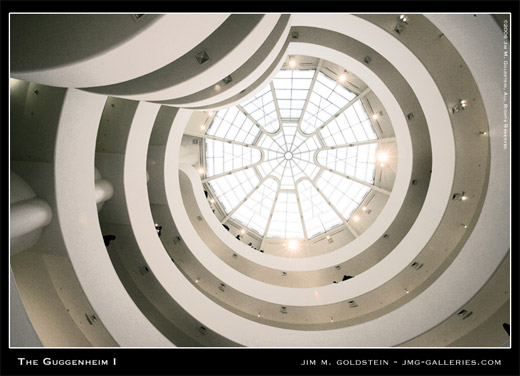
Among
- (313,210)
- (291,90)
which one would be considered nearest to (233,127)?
(291,90)

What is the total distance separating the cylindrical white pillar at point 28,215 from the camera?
5.01 metres

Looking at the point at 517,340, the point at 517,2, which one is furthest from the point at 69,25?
the point at 517,340

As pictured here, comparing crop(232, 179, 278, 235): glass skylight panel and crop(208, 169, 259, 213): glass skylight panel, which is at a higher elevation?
crop(208, 169, 259, 213): glass skylight panel

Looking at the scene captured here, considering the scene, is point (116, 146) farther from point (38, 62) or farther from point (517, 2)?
point (517, 2)

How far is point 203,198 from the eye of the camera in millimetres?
13781

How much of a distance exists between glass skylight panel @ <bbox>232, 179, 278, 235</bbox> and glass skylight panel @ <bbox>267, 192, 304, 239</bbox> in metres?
0.51

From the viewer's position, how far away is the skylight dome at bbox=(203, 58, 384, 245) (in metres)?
15.1

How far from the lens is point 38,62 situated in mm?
4055

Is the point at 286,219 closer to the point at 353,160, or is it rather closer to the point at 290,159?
the point at 290,159

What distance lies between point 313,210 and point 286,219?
1.90 meters

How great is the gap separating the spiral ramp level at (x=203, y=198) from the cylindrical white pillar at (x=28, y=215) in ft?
0.10

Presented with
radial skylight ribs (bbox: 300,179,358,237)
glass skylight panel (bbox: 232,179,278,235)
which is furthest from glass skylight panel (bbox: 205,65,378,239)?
radial skylight ribs (bbox: 300,179,358,237)

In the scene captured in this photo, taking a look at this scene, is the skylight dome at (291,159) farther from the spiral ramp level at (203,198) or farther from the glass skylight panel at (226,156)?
the spiral ramp level at (203,198)

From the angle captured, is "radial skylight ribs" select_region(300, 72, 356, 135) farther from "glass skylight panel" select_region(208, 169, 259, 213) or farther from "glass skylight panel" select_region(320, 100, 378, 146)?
"glass skylight panel" select_region(208, 169, 259, 213)
